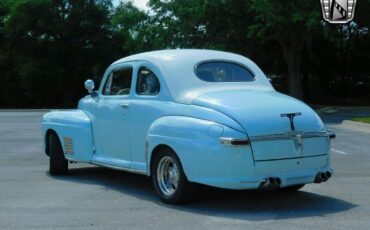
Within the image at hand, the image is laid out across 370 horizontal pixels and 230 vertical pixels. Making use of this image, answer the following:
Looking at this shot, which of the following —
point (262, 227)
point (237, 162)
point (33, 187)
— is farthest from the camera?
point (33, 187)

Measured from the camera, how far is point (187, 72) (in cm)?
773

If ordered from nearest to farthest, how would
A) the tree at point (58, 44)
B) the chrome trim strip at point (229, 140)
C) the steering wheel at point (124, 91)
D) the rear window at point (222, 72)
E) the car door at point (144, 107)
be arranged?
the chrome trim strip at point (229, 140)
the car door at point (144, 107)
the rear window at point (222, 72)
the steering wheel at point (124, 91)
the tree at point (58, 44)

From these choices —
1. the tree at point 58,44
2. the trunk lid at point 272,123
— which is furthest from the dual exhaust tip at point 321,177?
the tree at point 58,44

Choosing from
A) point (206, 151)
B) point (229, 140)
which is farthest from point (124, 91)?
point (229, 140)

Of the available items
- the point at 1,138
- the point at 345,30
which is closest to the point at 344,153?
the point at 1,138

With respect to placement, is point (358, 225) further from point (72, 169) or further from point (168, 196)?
point (72, 169)

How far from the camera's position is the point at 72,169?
1057cm

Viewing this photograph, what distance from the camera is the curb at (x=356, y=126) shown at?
1936cm

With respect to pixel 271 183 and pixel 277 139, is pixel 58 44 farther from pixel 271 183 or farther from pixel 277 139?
pixel 271 183

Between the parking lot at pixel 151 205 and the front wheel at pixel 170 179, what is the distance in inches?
4.8

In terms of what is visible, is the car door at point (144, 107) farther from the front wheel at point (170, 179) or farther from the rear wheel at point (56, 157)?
the rear wheel at point (56, 157)

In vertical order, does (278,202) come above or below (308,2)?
below

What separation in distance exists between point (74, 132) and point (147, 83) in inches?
72.3

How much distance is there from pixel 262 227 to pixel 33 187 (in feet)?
13.2
